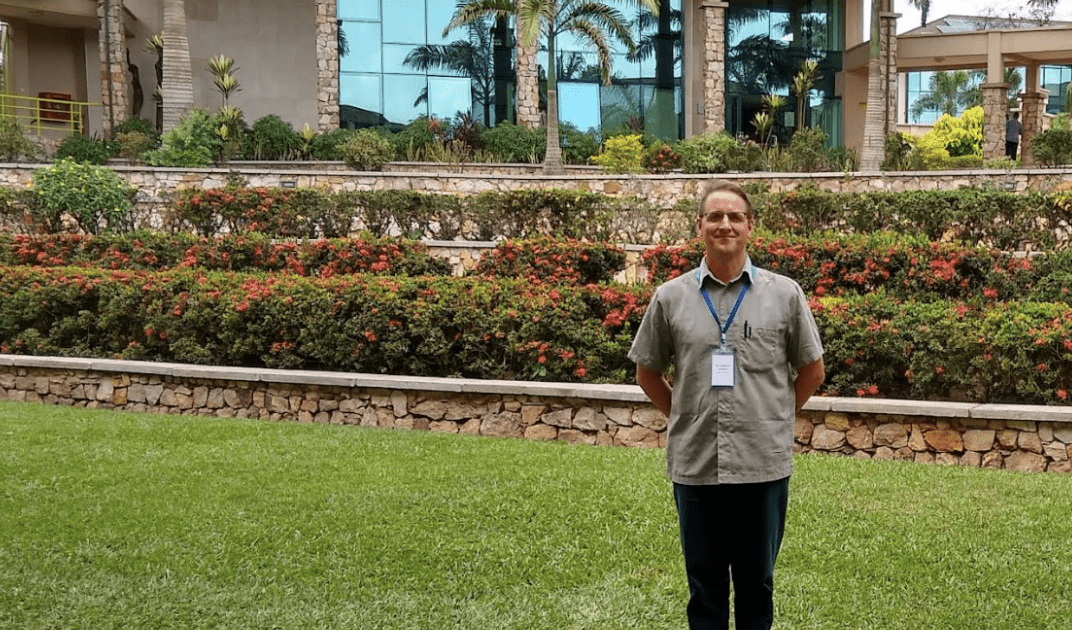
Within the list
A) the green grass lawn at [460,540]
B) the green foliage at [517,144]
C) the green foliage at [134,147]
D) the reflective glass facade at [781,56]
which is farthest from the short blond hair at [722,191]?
the reflective glass facade at [781,56]

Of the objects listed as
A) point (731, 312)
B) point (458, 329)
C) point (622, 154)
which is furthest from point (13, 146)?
point (731, 312)

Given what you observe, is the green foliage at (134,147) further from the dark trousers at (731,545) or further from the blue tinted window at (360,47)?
the dark trousers at (731,545)

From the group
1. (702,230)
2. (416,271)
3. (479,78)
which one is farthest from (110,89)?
(702,230)

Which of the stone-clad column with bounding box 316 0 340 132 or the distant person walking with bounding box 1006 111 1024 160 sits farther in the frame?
the distant person walking with bounding box 1006 111 1024 160

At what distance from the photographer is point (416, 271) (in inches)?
462

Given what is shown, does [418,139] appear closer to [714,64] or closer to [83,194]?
[714,64]

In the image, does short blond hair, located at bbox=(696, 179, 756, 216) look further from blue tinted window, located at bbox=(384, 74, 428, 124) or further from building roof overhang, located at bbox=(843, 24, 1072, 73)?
building roof overhang, located at bbox=(843, 24, 1072, 73)

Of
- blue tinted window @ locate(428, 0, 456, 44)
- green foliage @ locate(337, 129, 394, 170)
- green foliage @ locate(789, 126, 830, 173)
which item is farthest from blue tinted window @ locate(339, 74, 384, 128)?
green foliage @ locate(789, 126, 830, 173)

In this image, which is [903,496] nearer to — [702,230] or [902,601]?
[902,601]

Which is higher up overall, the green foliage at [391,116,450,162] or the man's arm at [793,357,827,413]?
the green foliage at [391,116,450,162]

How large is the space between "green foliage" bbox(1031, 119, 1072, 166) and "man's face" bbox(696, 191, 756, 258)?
66.2 ft

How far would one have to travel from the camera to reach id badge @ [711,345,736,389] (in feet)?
11.8

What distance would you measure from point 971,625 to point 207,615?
3245 millimetres

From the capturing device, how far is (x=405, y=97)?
29016 millimetres
